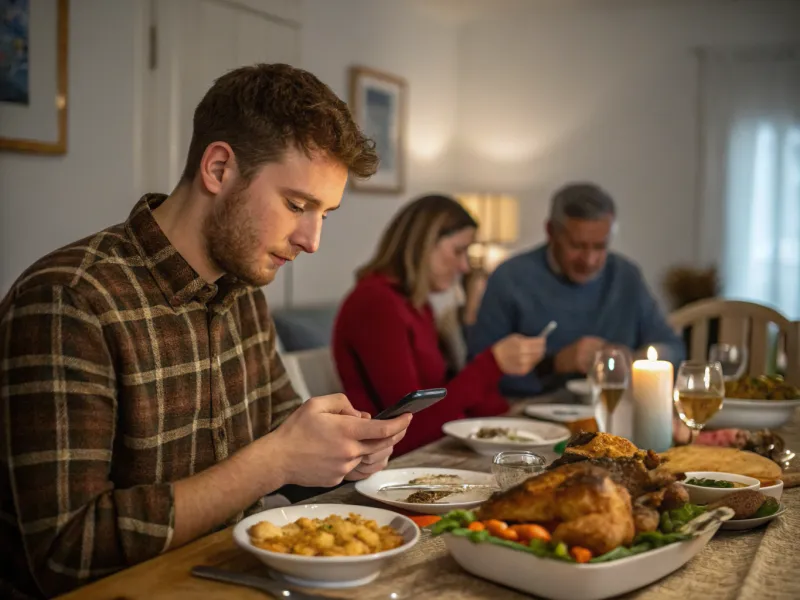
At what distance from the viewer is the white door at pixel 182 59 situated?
3.62 m

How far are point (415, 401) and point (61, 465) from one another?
0.45m

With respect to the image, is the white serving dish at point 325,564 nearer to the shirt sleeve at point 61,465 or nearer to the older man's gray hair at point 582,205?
the shirt sleeve at point 61,465

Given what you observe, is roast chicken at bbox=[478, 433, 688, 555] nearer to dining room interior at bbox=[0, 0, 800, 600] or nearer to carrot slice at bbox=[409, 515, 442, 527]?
dining room interior at bbox=[0, 0, 800, 600]

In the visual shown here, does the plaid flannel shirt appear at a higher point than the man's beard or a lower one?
lower

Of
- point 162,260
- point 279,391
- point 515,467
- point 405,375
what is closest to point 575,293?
point 405,375

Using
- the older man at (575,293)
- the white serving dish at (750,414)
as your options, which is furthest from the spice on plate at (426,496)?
the older man at (575,293)

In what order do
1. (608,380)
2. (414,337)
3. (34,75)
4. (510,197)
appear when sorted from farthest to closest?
(510,197), (34,75), (414,337), (608,380)

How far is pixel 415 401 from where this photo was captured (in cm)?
123

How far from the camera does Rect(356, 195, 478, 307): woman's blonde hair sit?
2605mm

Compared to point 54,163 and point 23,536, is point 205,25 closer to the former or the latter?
point 54,163

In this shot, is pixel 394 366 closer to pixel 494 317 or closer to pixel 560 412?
pixel 560 412

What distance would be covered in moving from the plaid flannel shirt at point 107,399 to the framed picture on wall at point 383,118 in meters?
3.90

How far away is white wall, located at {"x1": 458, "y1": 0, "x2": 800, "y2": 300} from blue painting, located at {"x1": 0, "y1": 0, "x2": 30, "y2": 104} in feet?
12.9

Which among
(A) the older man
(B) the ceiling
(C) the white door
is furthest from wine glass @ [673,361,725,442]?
(B) the ceiling
